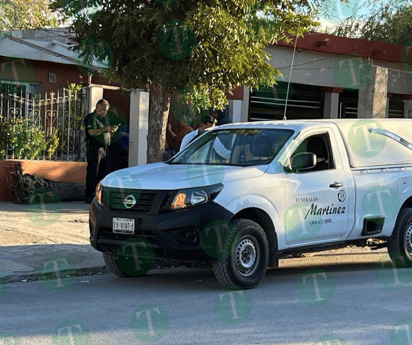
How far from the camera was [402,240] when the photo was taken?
9.76 m

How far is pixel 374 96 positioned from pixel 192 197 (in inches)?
410

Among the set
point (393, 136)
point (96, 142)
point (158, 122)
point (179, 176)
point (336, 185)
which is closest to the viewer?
point (179, 176)

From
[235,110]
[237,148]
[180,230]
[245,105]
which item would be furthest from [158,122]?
[245,105]

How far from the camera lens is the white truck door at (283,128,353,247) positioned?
27.6ft

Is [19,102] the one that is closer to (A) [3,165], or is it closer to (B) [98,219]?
(A) [3,165]

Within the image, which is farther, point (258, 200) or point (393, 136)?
point (393, 136)

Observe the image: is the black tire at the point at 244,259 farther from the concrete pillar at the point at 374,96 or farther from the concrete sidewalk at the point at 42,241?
the concrete pillar at the point at 374,96

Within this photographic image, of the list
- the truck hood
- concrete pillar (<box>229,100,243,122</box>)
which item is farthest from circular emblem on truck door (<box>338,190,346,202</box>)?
concrete pillar (<box>229,100,243,122</box>)

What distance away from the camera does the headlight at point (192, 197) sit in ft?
25.2

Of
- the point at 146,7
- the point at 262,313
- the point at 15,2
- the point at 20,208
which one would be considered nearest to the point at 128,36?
the point at 146,7

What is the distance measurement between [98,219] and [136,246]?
0.59 m

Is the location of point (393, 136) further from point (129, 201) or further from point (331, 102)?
point (331, 102)

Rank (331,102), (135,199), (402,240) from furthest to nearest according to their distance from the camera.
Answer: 1. (331,102)
2. (402,240)
3. (135,199)

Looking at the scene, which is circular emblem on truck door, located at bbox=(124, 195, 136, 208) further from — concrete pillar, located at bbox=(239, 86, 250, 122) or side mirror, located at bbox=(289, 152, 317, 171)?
concrete pillar, located at bbox=(239, 86, 250, 122)
